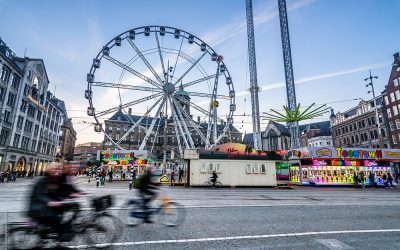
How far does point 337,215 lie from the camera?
847 centimetres

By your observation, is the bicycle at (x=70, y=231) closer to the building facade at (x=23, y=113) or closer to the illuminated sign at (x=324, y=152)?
the illuminated sign at (x=324, y=152)

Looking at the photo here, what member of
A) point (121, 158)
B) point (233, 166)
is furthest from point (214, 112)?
point (121, 158)

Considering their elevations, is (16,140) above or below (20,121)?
below

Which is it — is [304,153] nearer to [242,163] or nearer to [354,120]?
[242,163]

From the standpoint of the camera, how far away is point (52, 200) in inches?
175

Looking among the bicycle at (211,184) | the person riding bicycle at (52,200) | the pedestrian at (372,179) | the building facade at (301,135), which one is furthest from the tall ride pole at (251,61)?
the person riding bicycle at (52,200)

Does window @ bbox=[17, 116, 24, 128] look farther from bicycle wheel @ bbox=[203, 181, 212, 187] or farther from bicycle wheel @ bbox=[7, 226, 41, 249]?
bicycle wheel @ bbox=[7, 226, 41, 249]

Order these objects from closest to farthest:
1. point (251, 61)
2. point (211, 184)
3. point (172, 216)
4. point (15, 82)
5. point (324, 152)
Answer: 1. point (172, 216)
2. point (211, 184)
3. point (324, 152)
4. point (15, 82)
5. point (251, 61)

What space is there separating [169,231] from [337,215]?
6.36 meters

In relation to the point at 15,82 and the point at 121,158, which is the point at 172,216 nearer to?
the point at 121,158

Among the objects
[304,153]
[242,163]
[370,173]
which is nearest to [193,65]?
[242,163]

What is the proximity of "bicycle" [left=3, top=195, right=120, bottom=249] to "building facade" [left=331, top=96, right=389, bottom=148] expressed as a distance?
58081 millimetres

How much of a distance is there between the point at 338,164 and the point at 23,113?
169ft

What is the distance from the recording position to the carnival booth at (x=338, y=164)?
27.8 meters
